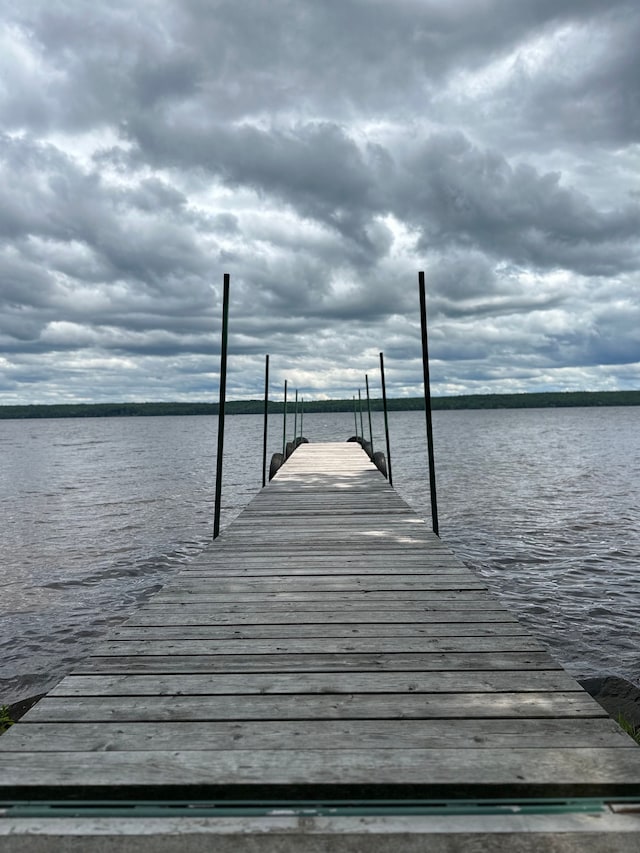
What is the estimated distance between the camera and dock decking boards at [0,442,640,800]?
244 centimetres

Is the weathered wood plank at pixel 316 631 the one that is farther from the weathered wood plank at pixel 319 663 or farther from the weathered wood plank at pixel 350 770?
the weathered wood plank at pixel 350 770

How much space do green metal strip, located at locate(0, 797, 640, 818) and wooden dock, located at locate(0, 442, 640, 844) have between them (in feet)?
0.12

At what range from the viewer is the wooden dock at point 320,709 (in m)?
Result: 2.43

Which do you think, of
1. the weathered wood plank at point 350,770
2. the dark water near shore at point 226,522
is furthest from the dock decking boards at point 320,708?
the dark water near shore at point 226,522

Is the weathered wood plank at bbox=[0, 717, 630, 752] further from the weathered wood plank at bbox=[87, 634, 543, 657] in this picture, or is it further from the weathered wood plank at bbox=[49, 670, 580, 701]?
the weathered wood plank at bbox=[87, 634, 543, 657]

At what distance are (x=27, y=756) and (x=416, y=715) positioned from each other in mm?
1939

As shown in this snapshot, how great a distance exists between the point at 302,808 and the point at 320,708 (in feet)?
2.44

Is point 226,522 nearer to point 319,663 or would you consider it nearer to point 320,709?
point 319,663

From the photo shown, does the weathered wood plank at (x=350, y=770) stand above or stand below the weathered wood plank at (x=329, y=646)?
above

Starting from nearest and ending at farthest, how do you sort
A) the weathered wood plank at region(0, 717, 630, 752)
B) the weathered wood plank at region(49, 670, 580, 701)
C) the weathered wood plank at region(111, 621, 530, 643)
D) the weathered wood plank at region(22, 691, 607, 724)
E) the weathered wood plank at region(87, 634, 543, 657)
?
the weathered wood plank at region(0, 717, 630, 752) < the weathered wood plank at region(22, 691, 607, 724) < the weathered wood plank at region(49, 670, 580, 701) < the weathered wood plank at region(87, 634, 543, 657) < the weathered wood plank at region(111, 621, 530, 643)

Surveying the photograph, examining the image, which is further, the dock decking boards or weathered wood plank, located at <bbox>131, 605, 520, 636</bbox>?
weathered wood plank, located at <bbox>131, 605, 520, 636</bbox>

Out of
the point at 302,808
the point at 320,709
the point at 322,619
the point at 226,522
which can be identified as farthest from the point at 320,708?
the point at 226,522

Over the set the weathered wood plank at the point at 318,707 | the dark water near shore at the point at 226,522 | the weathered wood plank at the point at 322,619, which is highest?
the weathered wood plank at the point at 318,707

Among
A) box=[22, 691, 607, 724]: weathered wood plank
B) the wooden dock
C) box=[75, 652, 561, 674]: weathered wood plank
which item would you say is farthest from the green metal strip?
box=[75, 652, 561, 674]: weathered wood plank
